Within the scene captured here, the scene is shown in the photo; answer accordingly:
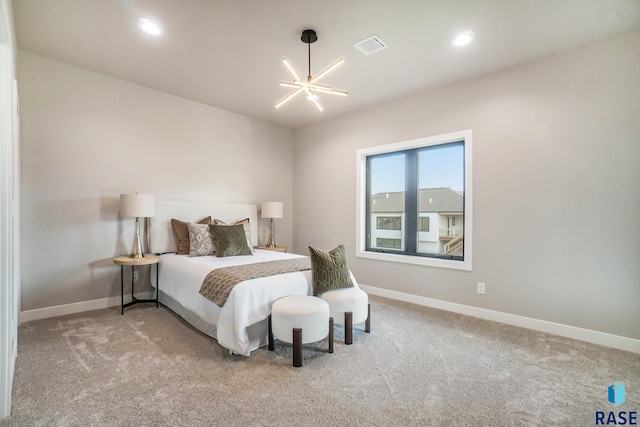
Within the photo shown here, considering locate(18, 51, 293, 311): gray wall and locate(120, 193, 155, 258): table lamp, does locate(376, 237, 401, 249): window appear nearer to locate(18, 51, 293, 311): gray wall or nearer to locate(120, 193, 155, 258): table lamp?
locate(18, 51, 293, 311): gray wall

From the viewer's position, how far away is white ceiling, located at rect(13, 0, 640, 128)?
7.66 ft

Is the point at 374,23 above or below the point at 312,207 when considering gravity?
above

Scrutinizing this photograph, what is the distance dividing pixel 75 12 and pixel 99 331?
2891 millimetres

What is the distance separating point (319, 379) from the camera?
6.73 ft

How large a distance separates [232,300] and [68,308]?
Answer: 239 cm

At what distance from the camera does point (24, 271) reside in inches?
120

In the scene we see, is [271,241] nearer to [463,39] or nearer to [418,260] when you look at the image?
[418,260]

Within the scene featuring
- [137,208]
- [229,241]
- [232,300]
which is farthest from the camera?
[229,241]

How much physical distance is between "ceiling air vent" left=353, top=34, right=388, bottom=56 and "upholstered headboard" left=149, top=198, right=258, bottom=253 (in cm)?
295

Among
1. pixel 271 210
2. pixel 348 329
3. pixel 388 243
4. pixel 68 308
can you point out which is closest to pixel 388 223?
pixel 388 243

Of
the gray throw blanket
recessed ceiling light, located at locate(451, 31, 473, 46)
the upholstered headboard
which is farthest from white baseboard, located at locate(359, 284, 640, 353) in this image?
recessed ceiling light, located at locate(451, 31, 473, 46)

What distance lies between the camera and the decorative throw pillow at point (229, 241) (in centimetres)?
365

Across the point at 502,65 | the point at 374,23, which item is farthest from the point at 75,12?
the point at 502,65

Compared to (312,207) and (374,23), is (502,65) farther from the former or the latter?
(312,207)
